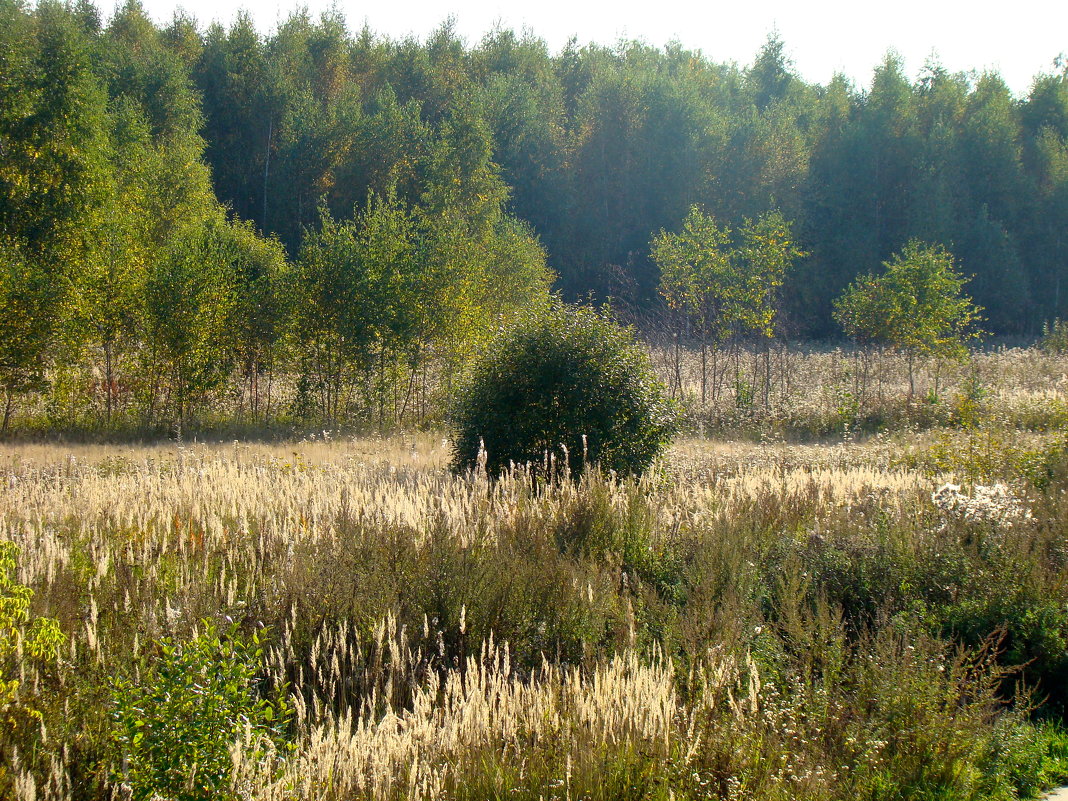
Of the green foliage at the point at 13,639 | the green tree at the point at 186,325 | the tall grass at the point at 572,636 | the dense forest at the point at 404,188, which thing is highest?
the dense forest at the point at 404,188

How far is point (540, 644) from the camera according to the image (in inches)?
207

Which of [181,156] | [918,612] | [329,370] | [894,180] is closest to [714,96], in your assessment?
[894,180]

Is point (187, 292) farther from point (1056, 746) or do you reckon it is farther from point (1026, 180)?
point (1026, 180)

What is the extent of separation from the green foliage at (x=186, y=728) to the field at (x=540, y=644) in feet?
0.04

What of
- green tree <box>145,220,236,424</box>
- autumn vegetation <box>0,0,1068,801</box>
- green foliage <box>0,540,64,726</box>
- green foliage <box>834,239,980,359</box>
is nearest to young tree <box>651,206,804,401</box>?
autumn vegetation <box>0,0,1068,801</box>

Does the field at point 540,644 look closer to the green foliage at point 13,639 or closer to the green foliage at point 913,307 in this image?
the green foliage at point 13,639

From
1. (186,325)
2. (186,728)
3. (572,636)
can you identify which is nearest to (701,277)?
(186,325)

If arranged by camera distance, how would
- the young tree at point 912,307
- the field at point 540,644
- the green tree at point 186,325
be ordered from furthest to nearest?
the young tree at point 912,307, the green tree at point 186,325, the field at point 540,644

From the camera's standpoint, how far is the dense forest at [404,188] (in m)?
23.5

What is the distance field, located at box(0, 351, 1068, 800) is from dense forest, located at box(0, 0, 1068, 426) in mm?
14514

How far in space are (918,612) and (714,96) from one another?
61.8 m

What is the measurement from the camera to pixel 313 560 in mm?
5695

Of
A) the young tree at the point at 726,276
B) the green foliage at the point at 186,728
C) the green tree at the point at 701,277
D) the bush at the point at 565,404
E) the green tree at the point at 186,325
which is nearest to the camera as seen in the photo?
the green foliage at the point at 186,728

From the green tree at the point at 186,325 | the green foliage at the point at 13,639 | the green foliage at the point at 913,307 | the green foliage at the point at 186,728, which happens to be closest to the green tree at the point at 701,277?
the green foliage at the point at 913,307
